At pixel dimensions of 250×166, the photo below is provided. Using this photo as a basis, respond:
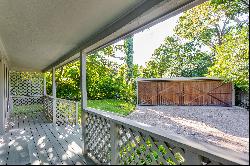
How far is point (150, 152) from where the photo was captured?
2113 millimetres

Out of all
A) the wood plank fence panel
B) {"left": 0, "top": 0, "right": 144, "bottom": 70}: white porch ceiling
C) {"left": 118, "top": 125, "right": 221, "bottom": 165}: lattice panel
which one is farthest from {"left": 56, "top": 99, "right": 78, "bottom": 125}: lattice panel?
the wood plank fence panel

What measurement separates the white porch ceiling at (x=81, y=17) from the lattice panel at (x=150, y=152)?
3.43 feet

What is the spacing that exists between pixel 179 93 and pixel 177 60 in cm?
181

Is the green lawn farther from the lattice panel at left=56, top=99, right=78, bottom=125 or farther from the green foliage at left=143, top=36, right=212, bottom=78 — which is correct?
the lattice panel at left=56, top=99, right=78, bottom=125

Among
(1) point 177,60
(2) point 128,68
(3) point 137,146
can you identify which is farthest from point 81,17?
(2) point 128,68

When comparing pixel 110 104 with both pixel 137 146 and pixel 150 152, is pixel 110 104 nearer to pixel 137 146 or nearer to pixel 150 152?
pixel 137 146

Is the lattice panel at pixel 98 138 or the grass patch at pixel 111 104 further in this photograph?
the grass patch at pixel 111 104

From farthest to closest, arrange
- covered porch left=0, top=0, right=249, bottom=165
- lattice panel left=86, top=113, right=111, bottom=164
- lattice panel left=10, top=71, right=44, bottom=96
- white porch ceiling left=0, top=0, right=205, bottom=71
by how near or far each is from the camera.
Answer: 1. lattice panel left=10, top=71, right=44, bottom=96
2. lattice panel left=86, top=113, right=111, bottom=164
3. white porch ceiling left=0, top=0, right=205, bottom=71
4. covered porch left=0, top=0, right=249, bottom=165

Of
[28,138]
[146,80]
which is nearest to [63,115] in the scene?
[28,138]

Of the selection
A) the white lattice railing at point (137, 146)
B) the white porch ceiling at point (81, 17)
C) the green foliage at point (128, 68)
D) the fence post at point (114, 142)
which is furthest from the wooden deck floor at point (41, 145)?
the green foliage at point (128, 68)

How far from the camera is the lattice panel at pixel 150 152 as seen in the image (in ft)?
5.22

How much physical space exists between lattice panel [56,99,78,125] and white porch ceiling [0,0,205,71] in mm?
3722

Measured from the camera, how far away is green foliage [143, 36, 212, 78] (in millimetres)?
11386

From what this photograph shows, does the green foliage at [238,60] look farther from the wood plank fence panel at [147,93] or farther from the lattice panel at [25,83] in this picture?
the lattice panel at [25,83]
